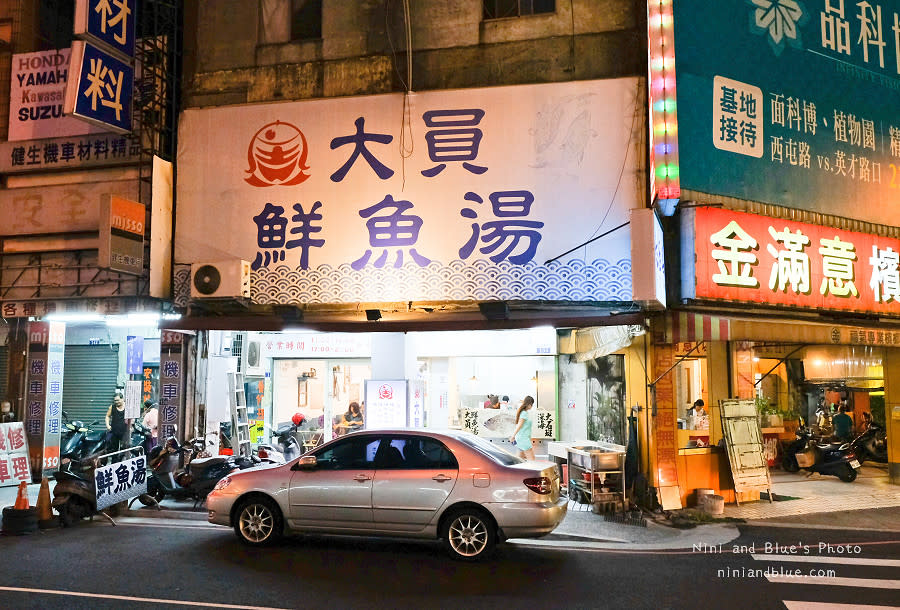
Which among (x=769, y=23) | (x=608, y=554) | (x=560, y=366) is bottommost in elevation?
(x=608, y=554)

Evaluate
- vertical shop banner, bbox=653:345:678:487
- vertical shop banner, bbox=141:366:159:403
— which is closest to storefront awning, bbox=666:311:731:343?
vertical shop banner, bbox=653:345:678:487

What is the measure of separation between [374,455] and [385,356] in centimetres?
543

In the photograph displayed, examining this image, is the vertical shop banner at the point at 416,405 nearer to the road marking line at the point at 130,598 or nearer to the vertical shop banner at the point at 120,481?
the vertical shop banner at the point at 120,481

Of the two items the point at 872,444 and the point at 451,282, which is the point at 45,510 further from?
the point at 872,444

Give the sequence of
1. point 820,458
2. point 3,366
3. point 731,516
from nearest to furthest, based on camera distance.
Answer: point 731,516 < point 820,458 < point 3,366

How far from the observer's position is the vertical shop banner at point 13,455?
518 inches

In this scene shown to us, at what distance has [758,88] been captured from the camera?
12.5 m

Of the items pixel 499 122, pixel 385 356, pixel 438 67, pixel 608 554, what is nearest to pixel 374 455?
pixel 608 554

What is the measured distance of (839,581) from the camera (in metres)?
7.49

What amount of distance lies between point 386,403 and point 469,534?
→ 18.5 ft

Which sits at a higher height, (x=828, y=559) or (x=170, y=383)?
(x=170, y=383)

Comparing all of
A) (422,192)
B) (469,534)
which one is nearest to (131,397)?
(422,192)

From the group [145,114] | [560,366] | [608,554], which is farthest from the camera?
[560,366]

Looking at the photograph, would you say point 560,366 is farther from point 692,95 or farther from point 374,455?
point 374,455
